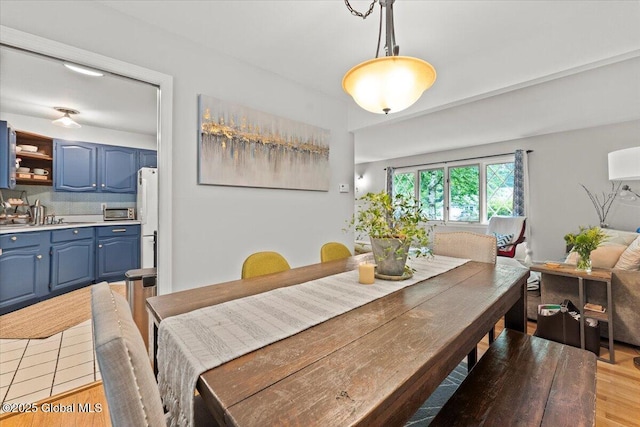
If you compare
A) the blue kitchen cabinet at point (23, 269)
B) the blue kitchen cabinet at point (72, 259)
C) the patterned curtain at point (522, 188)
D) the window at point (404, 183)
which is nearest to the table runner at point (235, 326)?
the blue kitchen cabinet at point (23, 269)

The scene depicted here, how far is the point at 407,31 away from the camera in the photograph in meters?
2.11

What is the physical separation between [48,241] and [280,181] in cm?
294

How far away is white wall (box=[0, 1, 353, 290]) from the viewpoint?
1778 millimetres

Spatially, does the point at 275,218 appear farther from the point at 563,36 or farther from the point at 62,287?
the point at 62,287

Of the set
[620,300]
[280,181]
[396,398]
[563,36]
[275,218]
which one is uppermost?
[563,36]

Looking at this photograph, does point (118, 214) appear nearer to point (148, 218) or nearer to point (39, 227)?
point (148, 218)

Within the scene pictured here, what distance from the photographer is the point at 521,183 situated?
15.9 feet

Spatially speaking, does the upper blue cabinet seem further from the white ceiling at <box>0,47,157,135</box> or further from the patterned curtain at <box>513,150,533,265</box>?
the patterned curtain at <box>513,150,533,265</box>

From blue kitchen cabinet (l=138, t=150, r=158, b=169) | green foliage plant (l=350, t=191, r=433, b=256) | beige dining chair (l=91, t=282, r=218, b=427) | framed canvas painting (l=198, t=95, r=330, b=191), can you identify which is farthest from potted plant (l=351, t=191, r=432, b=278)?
blue kitchen cabinet (l=138, t=150, r=158, b=169)

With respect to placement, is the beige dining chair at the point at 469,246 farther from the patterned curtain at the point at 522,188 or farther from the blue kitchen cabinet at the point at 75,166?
the blue kitchen cabinet at the point at 75,166

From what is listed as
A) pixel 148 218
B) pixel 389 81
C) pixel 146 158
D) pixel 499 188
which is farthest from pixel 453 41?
pixel 146 158

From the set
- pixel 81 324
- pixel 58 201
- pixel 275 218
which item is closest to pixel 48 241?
pixel 58 201

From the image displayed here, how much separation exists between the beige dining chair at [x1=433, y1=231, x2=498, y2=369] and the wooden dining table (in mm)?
937

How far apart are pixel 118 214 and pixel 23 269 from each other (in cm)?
144
